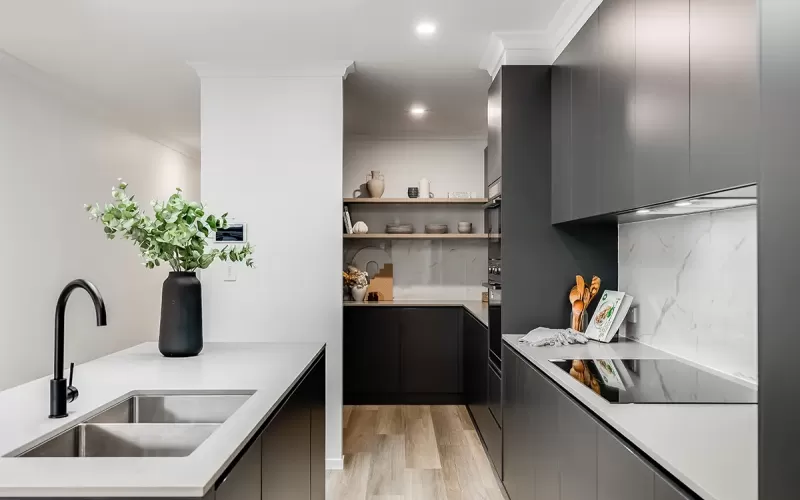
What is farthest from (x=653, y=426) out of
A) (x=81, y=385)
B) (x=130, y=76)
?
(x=130, y=76)

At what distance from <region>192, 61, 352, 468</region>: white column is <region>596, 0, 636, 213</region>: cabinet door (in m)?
1.91

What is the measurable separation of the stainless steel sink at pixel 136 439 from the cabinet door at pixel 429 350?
3729 mm

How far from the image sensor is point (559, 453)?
6.89ft

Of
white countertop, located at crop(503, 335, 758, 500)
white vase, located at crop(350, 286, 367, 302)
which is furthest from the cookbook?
white vase, located at crop(350, 286, 367, 302)

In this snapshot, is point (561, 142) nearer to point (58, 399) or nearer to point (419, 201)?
point (419, 201)

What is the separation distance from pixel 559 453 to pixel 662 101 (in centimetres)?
127

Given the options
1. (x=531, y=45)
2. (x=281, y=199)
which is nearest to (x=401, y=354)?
(x=281, y=199)

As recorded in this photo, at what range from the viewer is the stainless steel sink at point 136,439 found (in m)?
1.45

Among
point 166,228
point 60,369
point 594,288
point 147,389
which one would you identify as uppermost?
point 166,228

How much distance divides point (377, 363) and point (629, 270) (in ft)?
8.83

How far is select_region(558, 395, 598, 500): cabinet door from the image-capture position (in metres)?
1.73

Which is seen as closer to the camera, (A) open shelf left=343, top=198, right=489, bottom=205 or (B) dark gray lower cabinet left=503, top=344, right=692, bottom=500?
(B) dark gray lower cabinet left=503, top=344, right=692, bottom=500

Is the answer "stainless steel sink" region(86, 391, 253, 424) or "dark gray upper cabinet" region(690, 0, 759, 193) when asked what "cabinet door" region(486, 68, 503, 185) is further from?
"stainless steel sink" region(86, 391, 253, 424)

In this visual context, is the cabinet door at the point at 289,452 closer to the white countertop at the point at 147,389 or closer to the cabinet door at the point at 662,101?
the white countertop at the point at 147,389
